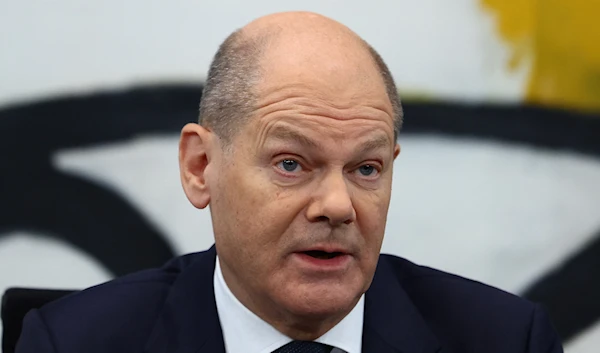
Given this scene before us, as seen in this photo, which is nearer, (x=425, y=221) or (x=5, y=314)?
(x=5, y=314)

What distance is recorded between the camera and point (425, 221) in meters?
2.62

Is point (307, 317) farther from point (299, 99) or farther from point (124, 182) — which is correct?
point (124, 182)

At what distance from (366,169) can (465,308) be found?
19.8 inches

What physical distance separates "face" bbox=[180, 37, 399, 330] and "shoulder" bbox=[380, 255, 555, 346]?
372mm

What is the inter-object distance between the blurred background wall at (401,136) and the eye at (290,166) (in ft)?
3.92

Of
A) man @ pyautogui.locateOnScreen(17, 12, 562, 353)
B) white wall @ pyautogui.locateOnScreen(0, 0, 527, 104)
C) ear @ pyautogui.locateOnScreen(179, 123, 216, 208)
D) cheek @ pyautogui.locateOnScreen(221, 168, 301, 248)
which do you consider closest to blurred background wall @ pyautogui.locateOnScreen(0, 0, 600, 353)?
white wall @ pyautogui.locateOnScreen(0, 0, 527, 104)

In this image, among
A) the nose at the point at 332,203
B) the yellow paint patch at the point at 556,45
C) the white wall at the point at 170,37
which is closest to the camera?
the nose at the point at 332,203

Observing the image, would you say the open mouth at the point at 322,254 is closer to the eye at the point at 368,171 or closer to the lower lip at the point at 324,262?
the lower lip at the point at 324,262

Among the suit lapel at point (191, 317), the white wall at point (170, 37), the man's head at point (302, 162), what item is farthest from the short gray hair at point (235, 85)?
the white wall at point (170, 37)

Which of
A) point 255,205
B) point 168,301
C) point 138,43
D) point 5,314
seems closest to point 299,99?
point 255,205

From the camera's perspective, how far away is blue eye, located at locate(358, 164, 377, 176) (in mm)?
1437

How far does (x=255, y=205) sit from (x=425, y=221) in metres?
1.29

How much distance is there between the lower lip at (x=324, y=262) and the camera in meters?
1.39

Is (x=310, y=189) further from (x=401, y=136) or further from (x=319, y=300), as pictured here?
(x=401, y=136)
